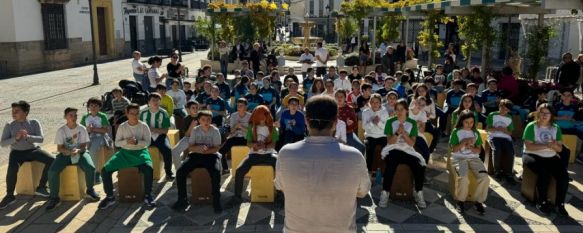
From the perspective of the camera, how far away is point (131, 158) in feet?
22.9

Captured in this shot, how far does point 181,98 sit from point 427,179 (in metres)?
5.36

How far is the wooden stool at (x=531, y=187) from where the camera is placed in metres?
6.69

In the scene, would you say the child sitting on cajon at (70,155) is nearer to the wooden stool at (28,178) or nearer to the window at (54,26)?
the wooden stool at (28,178)

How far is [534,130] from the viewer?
7.02 meters

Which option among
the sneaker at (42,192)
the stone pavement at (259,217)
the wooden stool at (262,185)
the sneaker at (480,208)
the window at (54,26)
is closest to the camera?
the stone pavement at (259,217)

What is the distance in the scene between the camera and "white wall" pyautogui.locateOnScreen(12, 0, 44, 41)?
25547mm

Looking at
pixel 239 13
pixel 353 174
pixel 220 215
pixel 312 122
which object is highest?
pixel 239 13

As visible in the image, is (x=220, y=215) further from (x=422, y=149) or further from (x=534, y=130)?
(x=534, y=130)

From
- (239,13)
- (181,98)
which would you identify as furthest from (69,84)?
(181,98)

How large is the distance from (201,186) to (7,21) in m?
23.4

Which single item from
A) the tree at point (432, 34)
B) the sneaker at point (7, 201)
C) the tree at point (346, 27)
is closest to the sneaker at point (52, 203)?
the sneaker at point (7, 201)

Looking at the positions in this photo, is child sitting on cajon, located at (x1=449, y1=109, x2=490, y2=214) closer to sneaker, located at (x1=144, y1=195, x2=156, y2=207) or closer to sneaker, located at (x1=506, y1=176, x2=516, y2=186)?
sneaker, located at (x1=506, y1=176, x2=516, y2=186)

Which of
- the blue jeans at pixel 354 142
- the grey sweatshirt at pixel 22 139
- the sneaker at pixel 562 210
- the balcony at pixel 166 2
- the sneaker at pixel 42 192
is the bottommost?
the sneaker at pixel 562 210

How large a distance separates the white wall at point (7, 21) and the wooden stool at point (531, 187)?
1011 inches
